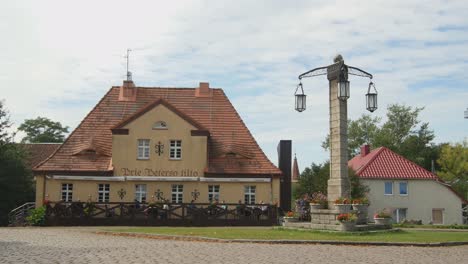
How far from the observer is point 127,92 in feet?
141

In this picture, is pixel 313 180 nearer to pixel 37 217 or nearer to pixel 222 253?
pixel 37 217

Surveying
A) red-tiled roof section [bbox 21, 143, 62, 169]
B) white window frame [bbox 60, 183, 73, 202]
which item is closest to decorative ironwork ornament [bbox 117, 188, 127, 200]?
white window frame [bbox 60, 183, 73, 202]

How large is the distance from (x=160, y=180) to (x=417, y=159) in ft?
155

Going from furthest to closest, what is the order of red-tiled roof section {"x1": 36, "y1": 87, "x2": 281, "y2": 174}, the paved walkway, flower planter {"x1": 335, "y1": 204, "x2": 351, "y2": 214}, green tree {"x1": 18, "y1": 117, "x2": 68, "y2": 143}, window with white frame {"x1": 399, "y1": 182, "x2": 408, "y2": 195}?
green tree {"x1": 18, "y1": 117, "x2": 68, "y2": 143} < window with white frame {"x1": 399, "y1": 182, "x2": 408, "y2": 195} < red-tiled roof section {"x1": 36, "y1": 87, "x2": 281, "y2": 174} < flower planter {"x1": 335, "y1": 204, "x2": 351, "y2": 214} < the paved walkway

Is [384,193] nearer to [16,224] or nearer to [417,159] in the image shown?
[417,159]

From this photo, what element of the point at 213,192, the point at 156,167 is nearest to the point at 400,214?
the point at 213,192

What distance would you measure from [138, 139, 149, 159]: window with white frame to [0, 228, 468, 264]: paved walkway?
19682mm

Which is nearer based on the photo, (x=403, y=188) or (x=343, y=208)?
(x=343, y=208)

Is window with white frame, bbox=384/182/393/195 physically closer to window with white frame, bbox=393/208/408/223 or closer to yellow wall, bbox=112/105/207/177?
window with white frame, bbox=393/208/408/223

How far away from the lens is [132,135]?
126ft

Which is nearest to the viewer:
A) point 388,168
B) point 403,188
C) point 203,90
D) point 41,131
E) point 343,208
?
point 343,208

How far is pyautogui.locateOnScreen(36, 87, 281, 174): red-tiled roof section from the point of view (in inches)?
1500

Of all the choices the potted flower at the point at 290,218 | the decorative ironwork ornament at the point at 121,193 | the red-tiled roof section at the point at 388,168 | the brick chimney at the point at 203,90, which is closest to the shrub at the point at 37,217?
the decorative ironwork ornament at the point at 121,193

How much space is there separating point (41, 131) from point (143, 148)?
54506 mm
